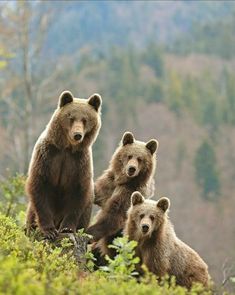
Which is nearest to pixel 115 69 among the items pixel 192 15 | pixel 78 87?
pixel 78 87

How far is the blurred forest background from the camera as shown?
34.4 metres

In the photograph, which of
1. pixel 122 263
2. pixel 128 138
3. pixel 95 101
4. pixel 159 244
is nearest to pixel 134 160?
pixel 128 138

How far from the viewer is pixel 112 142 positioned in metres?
73.1

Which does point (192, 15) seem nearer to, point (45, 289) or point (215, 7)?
point (215, 7)

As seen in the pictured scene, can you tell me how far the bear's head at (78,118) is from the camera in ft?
25.8

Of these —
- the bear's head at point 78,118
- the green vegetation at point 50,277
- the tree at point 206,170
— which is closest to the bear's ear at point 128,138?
the bear's head at point 78,118

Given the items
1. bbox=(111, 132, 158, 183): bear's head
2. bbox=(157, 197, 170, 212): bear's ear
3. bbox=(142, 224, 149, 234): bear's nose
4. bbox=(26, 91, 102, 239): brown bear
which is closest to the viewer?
bbox=(142, 224, 149, 234): bear's nose

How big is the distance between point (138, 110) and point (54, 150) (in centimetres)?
7550

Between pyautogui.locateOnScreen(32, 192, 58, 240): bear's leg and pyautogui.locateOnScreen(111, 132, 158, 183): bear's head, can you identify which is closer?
pyautogui.locateOnScreen(32, 192, 58, 240): bear's leg

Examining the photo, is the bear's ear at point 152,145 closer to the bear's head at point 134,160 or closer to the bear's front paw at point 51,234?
the bear's head at point 134,160

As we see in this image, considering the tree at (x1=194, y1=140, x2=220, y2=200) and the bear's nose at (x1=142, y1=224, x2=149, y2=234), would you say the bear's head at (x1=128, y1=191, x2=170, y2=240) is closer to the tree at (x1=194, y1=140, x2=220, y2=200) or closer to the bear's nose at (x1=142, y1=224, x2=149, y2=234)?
the bear's nose at (x1=142, y1=224, x2=149, y2=234)

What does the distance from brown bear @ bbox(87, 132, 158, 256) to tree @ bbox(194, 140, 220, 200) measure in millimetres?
60763

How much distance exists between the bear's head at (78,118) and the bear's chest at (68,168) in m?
0.16

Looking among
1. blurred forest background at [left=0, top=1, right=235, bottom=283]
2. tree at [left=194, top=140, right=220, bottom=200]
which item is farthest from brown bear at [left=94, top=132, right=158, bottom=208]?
tree at [left=194, top=140, right=220, bottom=200]
